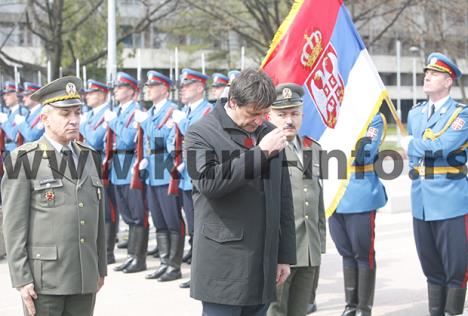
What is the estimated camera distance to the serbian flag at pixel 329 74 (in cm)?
540

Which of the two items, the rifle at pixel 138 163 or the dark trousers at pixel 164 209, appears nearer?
the dark trousers at pixel 164 209

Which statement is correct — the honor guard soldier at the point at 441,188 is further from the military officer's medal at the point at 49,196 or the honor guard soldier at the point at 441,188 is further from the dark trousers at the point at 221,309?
the military officer's medal at the point at 49,196

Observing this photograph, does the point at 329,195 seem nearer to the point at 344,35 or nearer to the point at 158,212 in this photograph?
the point at 344,35

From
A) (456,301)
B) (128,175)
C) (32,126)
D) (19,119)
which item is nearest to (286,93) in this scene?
(456,301)

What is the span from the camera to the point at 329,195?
5730mm

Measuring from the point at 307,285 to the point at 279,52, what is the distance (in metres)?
1.68

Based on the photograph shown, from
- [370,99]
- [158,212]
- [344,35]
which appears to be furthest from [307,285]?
[158,212]

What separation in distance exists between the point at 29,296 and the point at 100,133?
525cm

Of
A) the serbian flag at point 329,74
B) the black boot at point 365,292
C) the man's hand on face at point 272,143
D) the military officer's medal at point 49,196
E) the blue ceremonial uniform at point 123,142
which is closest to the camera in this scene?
the man's hand on face at point 272,143

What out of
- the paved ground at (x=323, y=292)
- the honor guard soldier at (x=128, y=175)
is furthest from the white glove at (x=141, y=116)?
the paved ground at (x=323, y=292)

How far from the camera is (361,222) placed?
237 inches

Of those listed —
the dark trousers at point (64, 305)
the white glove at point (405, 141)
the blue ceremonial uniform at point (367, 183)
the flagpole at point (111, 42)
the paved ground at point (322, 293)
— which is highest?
the flagpole at point (111, 42)

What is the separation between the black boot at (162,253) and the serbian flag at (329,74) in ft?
8.78

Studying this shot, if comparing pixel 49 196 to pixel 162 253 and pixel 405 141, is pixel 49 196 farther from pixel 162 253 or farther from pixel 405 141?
pixel 162 253
